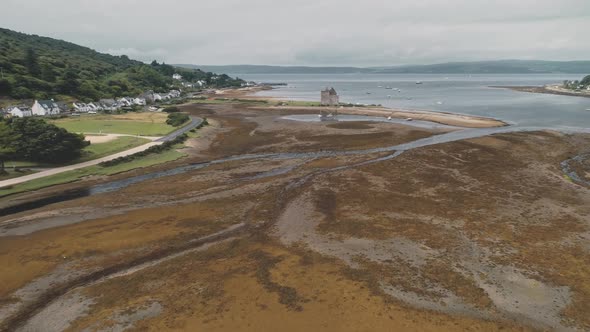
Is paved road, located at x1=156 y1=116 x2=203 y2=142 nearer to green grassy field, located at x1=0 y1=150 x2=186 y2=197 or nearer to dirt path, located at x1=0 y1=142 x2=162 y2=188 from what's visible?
dirt path, located at x1=0 y1=142 x2=162 y2=188

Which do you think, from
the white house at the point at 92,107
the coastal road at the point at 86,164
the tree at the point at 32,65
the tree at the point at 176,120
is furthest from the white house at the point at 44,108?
the coastal road at the point at 86,164

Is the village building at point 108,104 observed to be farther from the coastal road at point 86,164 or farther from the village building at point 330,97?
the village building at point 330,97

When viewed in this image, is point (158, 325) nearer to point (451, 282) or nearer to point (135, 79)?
point (451, 282)

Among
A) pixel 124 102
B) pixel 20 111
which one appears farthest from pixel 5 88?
pixel 124 102

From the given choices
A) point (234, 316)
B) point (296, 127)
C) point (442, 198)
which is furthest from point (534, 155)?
point (234, 316)

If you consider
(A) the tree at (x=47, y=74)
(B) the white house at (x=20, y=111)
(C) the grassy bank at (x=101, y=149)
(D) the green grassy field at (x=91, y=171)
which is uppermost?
(A) the tree at (x=47, y=74)

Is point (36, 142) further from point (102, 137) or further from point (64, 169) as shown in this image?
point (102, 137)
